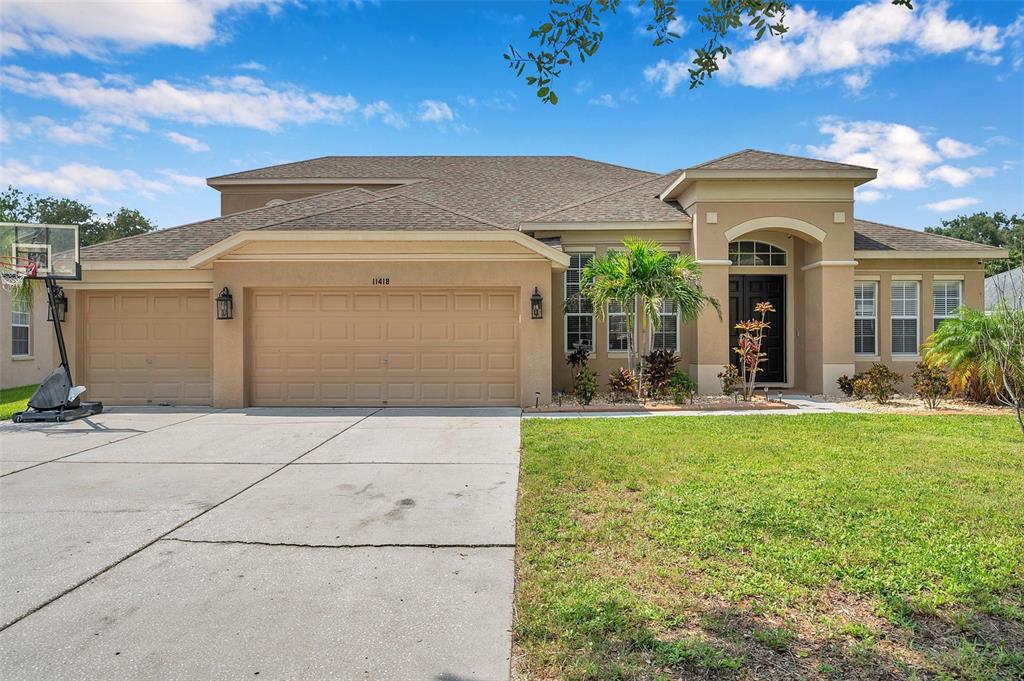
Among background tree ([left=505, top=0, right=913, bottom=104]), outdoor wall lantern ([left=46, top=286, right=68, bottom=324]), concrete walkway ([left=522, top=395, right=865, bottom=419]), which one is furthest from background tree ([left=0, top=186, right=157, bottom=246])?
background tree ([left=505, top=0, right=913, bottom=104])

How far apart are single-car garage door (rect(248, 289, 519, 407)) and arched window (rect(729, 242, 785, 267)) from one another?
6.21 metres

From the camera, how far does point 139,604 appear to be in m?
3.25

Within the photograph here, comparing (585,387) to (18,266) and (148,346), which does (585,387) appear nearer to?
(148,346)

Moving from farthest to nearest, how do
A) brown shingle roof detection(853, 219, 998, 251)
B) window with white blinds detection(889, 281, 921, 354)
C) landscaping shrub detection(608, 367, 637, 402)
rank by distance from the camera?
window with white blinds detection(889, 281, 921, 354), brown shingle roof detection(853, 219, 998, 251), landscaping shrub detection(608, 367, 637, 402)

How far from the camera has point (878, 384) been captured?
11.4 meters

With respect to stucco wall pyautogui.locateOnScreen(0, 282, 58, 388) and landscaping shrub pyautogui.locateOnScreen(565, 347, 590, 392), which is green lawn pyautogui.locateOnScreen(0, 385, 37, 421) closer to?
stucco wall pyautogui.locateOnScreen(0, 282, 58, 388)

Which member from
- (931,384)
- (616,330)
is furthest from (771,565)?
(931,384)

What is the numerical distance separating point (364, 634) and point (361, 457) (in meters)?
4.08

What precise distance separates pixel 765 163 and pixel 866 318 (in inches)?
183

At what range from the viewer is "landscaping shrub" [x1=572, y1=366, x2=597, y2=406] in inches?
439

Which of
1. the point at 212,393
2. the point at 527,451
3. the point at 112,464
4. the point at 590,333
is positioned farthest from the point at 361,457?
the point at 590,333

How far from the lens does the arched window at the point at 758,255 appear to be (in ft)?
44.4

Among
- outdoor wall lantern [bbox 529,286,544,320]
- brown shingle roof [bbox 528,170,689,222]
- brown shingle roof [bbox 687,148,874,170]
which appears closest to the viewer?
outdoor wall lantern [bbox 529,286,544,320]

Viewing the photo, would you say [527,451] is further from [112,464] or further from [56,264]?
[56,264]
